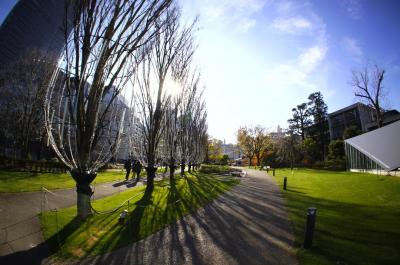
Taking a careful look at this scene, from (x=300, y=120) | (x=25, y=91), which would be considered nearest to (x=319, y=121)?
(x=300, y=120)

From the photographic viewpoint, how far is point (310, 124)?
75.1 m

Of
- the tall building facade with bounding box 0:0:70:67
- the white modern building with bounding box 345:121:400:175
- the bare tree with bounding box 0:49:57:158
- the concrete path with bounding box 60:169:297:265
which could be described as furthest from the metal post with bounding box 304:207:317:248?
the tall building facade with bounding box 0:0:70:67

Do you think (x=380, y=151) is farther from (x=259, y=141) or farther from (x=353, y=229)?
(x=259, y=141)

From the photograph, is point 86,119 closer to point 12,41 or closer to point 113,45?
point 113,45

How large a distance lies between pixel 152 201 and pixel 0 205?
5.94m

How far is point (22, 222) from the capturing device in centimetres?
793

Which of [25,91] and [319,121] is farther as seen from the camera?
[319,121]

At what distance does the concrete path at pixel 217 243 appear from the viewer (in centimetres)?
582

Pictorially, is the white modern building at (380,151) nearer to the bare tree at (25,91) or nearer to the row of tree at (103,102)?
the row of tree at (103,102)

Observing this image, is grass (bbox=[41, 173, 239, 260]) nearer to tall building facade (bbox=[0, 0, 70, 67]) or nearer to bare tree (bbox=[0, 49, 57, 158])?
bare tree (bbox=[0, 49, 57, 158])

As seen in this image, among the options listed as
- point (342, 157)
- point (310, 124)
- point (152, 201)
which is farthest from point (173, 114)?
point (310, 124)

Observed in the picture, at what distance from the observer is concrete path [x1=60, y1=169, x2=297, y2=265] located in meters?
5.82

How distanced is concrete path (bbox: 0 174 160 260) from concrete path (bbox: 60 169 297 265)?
68.3 inches

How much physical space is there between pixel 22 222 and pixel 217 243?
614 centimetres
